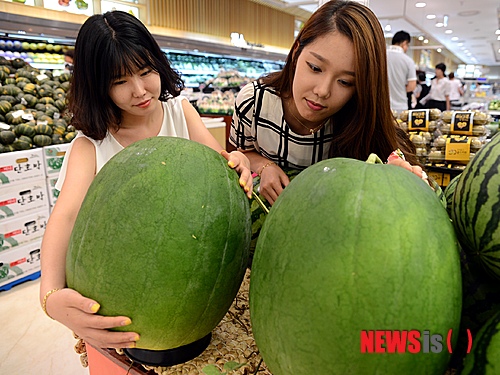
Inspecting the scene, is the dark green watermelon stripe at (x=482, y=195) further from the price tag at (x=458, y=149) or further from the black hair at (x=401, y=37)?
the black hair at (x=401, y=37)

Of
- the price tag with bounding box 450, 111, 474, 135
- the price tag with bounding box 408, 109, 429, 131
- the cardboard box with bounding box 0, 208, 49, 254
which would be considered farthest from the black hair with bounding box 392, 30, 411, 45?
the cardboard box with bounding box 0, 208, 49, 254

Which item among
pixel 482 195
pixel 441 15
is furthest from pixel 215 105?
pixel 441 15

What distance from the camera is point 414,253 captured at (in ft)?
1.77

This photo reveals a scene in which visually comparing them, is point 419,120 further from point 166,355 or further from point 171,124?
point 166,355

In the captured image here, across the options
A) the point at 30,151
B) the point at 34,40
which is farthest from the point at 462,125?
the point at 34,40

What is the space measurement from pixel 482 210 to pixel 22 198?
340 cm

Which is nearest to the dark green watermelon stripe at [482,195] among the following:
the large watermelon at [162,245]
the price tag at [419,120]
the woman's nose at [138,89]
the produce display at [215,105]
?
the large watermelon at [162,245]

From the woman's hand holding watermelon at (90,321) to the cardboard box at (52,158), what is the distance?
9.67 ft

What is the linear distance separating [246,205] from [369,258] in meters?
0.33

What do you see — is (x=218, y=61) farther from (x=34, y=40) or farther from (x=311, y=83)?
(x=311, y=83)

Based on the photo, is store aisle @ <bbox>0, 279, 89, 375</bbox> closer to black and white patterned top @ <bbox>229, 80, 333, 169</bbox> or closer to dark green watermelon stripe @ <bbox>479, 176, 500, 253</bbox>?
black and white patterned top @ <bbox>229, 80, 333, 169</bbox>

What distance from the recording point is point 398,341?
531mm

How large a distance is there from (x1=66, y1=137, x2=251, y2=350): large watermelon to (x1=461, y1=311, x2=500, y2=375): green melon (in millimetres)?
395

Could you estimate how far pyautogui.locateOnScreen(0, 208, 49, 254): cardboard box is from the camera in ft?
10.2
